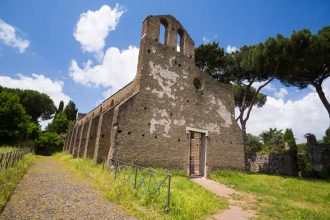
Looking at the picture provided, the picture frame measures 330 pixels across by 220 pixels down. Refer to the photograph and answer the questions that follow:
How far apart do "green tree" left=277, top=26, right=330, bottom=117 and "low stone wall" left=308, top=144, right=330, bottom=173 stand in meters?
2.84

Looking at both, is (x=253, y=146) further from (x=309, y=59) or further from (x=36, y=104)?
(x=36, y=104)

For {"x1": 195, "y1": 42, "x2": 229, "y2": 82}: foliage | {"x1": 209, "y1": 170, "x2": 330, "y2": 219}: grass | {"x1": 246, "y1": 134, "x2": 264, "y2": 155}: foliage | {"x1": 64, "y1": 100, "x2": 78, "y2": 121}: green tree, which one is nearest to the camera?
{"x1": 209, "y1": 170, "x2": 330, "y2": 219}: grass

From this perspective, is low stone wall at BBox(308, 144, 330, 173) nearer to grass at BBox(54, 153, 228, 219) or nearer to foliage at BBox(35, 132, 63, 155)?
grass at BBox(54, 153, 228, 219)

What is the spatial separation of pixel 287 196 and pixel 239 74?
12.3 metres

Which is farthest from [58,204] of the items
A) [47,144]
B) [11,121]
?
[47,144]

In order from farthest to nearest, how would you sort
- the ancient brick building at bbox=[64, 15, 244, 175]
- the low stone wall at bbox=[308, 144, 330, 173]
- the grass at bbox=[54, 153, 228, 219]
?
the low stone wall at bbox=[308, 144, 330, 173], the ancient brick building at bbox=[64, 15, 244, 175], the grass at bbox=[54, 153, 228, 219]

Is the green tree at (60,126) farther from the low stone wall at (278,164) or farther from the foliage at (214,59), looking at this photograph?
the low stone wall at (278,164)

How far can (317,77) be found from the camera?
1545cm

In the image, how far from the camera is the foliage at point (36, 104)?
38.4 meters

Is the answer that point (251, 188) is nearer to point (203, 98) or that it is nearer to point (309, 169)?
point (203, 98)

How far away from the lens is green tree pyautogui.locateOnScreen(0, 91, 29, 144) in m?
19.5

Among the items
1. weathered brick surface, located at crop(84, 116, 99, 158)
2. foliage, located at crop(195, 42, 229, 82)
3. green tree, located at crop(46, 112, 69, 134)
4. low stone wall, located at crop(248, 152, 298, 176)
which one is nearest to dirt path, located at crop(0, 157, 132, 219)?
weathered brick surface, located at crop(84, 116, 99, 158)

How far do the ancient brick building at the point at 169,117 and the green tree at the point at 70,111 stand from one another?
1203 inches

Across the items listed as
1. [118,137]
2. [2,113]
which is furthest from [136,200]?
[2,113]
